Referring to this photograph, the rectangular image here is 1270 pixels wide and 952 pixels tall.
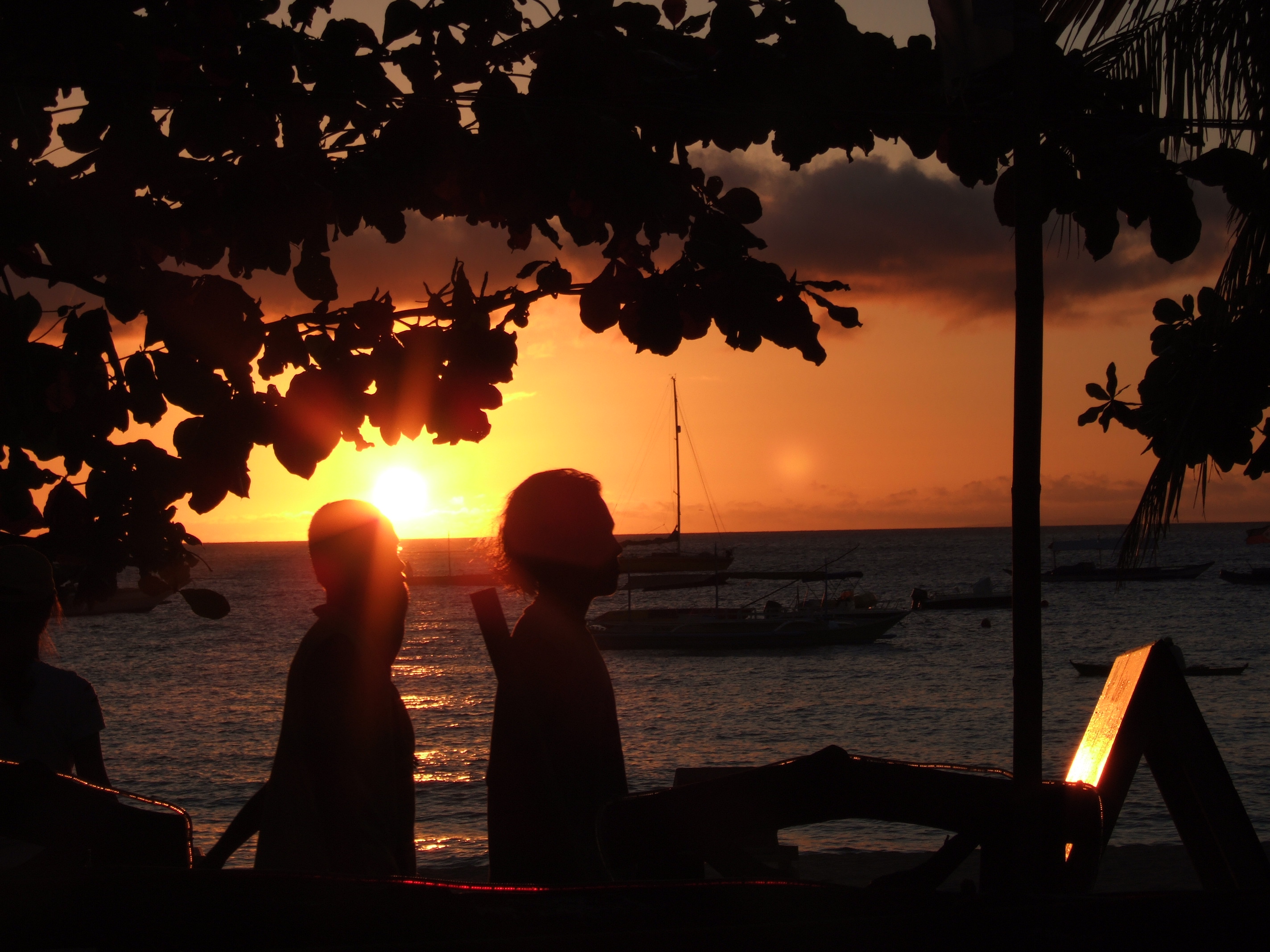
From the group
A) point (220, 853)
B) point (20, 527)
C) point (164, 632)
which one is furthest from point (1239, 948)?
point (164, 632)

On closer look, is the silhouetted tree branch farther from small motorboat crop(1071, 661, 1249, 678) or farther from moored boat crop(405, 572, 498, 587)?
moored boat crop(405, 572, 498, 587)

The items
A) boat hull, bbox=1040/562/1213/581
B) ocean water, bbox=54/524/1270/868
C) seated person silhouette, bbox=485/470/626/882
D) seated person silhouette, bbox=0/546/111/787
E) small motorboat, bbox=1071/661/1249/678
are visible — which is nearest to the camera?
seated person silhouette, bbox=485/470/626/882

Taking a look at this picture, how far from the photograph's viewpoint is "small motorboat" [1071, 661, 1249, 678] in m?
34.9

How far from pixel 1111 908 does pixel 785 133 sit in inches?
94.2

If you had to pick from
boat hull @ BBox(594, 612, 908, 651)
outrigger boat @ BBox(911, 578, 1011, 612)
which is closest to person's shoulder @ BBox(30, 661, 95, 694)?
boat hull @ BBox(594, 612, 908, 651)

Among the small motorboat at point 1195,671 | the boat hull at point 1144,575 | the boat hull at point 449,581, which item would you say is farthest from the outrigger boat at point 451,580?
the small motorboat at point 1195,671

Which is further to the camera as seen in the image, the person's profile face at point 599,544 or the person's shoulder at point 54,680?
the person's shoulder at point 54,680

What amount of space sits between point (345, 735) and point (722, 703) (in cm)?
3356

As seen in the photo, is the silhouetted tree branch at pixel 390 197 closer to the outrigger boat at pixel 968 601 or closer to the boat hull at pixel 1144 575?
the outrigger boat at pixel 968 601

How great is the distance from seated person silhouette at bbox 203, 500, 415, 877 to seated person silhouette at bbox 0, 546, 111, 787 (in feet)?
2.80

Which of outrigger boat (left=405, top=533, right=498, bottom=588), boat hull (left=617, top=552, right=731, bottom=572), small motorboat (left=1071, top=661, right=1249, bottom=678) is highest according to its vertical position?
boat hull (left=617, top=552, right=731, bottom=572)

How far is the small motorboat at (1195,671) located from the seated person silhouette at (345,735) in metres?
35.1

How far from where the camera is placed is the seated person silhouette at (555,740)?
2.17 meters

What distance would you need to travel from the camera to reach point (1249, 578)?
92.5 m
